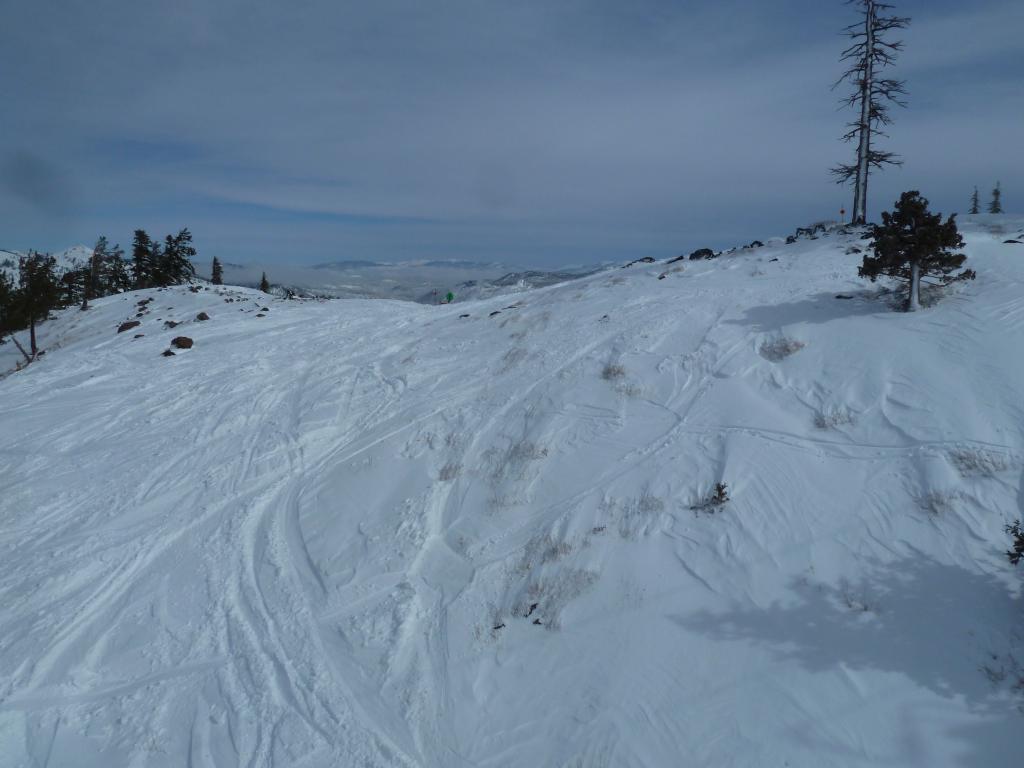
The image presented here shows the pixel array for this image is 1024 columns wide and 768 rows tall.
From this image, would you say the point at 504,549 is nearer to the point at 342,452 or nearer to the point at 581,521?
the point at 581,521

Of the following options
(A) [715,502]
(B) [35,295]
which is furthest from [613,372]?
(B) [35,295]

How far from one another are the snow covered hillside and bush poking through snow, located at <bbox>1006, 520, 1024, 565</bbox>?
174 mm

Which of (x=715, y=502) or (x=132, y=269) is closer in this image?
(x=715, y=502)

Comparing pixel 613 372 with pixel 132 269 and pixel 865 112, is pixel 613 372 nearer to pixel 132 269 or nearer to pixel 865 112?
pixel 865 112

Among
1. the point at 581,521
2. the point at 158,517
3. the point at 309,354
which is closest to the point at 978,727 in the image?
the point at 581,521

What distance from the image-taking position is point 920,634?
5703 millimetres

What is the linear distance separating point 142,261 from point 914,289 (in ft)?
218

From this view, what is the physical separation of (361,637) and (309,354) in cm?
1448

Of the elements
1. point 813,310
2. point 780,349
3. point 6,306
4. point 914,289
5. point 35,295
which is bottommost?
point 780,349

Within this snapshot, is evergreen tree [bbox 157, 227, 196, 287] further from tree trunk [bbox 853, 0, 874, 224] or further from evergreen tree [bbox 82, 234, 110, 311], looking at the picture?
tree trunk [bbox 853, 0, 874, 224]

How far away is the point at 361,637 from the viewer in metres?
7.04

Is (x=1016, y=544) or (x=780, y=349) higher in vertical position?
(x=780, y=349)

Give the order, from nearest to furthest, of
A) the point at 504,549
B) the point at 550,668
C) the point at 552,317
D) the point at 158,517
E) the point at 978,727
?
the point at 978,727
the point at 550,668
the point at 504,549
the point at 158,517
the point at 552,317

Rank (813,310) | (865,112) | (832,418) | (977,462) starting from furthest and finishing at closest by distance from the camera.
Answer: (865,112)
(813,310)
(832,418)
(977,462)
